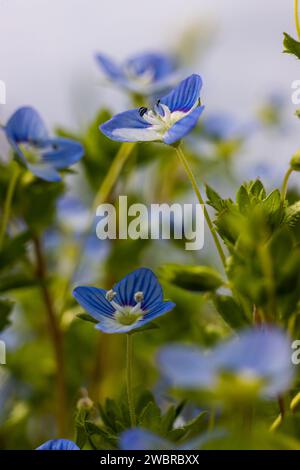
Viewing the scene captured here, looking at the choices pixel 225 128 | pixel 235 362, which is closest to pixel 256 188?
pixel 235 362

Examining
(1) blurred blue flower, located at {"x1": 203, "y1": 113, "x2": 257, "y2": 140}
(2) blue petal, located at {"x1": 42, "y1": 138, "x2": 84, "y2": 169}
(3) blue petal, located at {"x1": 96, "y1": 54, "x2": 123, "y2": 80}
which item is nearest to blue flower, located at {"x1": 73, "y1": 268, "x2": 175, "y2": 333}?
(2) blue petal, located at {"x1": 42, "y1": 138, "x2": 84, "y2": 169}

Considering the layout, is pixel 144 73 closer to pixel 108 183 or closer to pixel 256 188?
pixel 108 183

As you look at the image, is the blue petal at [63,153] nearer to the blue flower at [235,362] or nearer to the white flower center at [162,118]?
the white flower center at [162,118]

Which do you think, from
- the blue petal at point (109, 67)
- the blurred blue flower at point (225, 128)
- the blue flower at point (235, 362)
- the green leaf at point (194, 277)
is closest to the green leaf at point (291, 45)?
the green leaf at point (194, 277)

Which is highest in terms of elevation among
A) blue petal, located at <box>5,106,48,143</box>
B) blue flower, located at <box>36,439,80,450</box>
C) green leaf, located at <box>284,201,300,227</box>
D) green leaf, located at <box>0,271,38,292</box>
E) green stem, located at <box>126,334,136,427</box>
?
blue petal, located at <box>5,106,48,143</box>

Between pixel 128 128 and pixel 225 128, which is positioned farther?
pixel 225 128

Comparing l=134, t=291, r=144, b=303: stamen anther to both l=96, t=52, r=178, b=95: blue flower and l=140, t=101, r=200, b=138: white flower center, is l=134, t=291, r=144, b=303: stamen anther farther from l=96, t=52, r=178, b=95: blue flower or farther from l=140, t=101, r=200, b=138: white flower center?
l=96, t=52, r=178, b=95: blue flower
